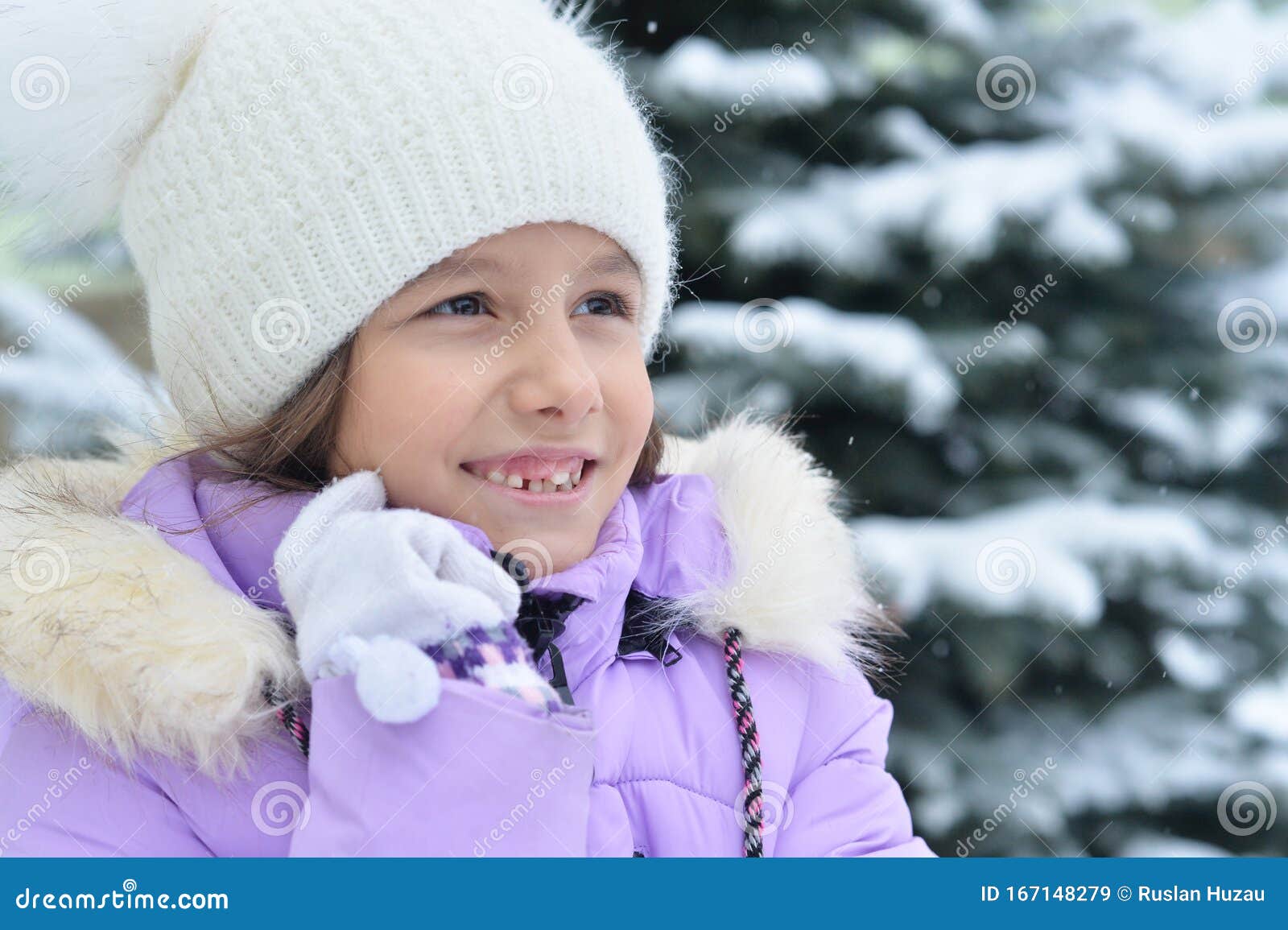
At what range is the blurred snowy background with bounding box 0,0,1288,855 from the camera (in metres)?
2.52

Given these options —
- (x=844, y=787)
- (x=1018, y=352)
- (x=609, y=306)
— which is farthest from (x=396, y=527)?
(x=1018, y=352)

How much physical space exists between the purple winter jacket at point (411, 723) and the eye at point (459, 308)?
0.23 meters

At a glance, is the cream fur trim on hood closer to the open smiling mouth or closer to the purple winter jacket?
the purple winter jacket

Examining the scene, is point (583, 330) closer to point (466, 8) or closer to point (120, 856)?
point (466, 8)

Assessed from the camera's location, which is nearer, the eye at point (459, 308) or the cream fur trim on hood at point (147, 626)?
the cream fur trim on hood at point (147, 626)

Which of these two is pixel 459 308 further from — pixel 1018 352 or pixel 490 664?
pixel 1018 352

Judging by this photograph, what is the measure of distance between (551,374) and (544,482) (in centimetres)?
14

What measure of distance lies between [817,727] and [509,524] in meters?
0.45

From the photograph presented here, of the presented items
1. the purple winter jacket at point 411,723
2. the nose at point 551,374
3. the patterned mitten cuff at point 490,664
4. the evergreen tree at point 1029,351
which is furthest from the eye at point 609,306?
the evergreen tree at point 1029,351

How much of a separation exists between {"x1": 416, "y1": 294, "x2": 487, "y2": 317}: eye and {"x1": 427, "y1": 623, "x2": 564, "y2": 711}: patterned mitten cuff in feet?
1.14

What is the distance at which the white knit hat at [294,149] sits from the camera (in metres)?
1.26

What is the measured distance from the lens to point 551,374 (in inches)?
48.5

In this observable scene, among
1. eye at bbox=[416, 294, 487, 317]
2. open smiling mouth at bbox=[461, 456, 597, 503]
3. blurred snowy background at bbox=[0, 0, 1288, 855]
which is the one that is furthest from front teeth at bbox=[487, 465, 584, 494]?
blurred snowy background at bbox=[0, 0, 1288, 855]

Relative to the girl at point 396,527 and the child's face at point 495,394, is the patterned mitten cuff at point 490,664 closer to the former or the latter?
the girl at point 396,527
